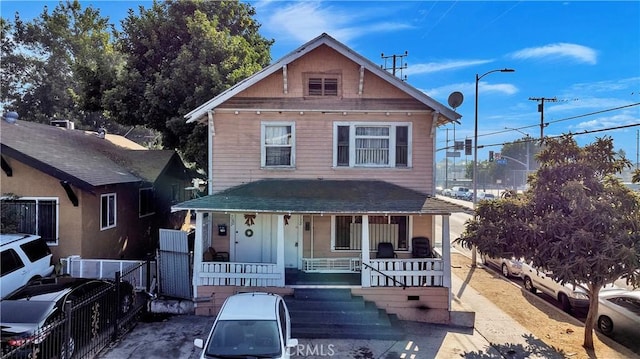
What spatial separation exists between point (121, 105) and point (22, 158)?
9.47 metres

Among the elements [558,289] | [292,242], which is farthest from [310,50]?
[558,289]

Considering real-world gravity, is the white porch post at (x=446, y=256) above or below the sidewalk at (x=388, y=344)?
above

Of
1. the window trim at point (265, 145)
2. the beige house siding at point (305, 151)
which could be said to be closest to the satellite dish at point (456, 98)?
the beige house siding at point (305, 151)

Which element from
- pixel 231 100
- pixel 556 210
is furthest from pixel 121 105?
pixel 556 210

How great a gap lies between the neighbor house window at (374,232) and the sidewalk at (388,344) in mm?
3048

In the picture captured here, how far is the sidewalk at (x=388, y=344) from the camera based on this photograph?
853 cm

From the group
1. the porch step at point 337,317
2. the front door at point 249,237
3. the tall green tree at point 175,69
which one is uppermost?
the tall green tree at point 175,69

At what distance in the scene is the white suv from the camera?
9258 millimetres

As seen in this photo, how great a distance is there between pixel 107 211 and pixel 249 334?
942 centimetres

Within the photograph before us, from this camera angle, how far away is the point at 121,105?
785 inches

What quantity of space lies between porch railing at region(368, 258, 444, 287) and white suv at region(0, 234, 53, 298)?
30.1ft

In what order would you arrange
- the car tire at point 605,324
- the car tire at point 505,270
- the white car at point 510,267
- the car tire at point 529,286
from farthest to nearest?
the car tire at point 505,270 < the white car at point 510,267 < the car tire at point 529,286 < the car tire at point 605,324

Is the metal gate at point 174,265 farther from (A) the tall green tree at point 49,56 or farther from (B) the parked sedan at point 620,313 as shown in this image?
(A) the tall green tree at point 49,56

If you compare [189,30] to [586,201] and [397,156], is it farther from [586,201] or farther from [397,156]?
[586,201]
